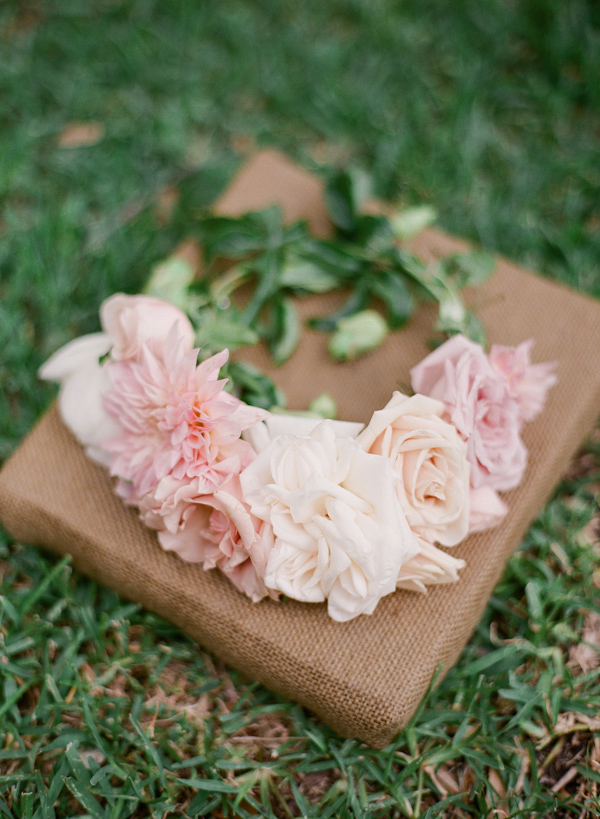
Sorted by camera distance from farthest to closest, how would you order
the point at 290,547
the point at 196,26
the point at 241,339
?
the point at 196,26
the point at 241,339
the point at 290,547

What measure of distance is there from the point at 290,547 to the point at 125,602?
0.45 m

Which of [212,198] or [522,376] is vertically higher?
[522,376]

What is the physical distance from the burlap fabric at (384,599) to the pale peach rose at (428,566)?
64 mm

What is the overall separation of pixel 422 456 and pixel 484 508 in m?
0.14

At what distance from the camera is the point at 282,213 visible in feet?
3.85

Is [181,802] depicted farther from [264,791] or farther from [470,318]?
[470,318]

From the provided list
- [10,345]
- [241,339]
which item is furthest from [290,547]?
[10,345]

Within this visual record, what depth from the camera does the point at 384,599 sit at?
84 cm

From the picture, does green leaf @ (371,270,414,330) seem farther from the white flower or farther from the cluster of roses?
the white flower

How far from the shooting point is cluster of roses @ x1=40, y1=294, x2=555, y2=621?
2.31ft

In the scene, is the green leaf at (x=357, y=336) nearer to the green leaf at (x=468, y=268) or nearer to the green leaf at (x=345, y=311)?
the green leaf at (x=345, y=311)

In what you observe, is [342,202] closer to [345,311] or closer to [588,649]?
[345,311]

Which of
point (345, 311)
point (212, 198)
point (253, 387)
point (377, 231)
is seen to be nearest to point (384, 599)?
point (253, 387)

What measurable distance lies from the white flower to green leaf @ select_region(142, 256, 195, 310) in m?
0.12
